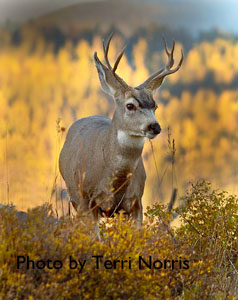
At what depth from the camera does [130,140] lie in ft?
20.6

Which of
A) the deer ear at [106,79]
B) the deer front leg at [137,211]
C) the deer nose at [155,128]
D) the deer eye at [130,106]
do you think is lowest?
the deer front leg at [137,211]

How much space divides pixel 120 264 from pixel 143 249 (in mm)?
345

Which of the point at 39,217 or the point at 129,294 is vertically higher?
the point at 39,217

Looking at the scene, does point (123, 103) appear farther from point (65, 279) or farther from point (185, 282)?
point (65, 279)

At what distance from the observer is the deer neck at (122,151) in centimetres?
629

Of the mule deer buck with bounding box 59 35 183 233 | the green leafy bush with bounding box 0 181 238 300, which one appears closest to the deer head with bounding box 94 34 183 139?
the mule deer buck with bounding box 59 35 183 233

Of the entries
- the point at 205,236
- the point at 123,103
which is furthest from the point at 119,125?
the point at 205,236

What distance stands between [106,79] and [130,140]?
0.92m

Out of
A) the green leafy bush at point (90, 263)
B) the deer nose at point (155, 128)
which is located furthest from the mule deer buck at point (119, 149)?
the green leafy bush at point (90, 263)

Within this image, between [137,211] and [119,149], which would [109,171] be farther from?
[137,211]

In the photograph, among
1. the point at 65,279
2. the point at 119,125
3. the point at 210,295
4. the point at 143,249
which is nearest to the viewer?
the point at 65,279

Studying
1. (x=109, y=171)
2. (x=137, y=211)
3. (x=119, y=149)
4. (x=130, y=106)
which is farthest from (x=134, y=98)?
(x=137, y=211)

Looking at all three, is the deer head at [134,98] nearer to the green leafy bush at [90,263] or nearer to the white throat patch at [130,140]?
the white throat patch at [130,140]

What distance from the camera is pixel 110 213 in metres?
6.69
